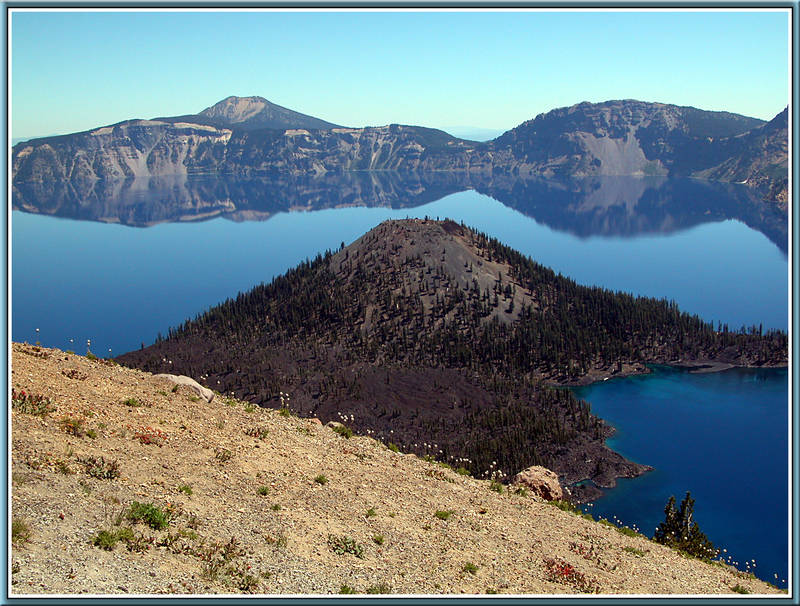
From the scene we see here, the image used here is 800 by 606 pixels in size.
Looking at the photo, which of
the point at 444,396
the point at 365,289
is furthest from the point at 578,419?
the point at 365,289

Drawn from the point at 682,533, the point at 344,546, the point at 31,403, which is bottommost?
the point at 682,533

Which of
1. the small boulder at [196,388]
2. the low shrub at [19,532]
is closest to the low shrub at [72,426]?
the low shrub at [19,532]

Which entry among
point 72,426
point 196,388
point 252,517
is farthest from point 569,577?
point 196,388

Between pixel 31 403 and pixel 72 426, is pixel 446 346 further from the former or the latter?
pixel 72 426

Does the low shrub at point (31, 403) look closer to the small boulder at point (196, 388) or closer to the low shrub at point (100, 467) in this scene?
the low shrub at point (100, 467)

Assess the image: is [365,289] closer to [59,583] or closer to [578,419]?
[578,419]
